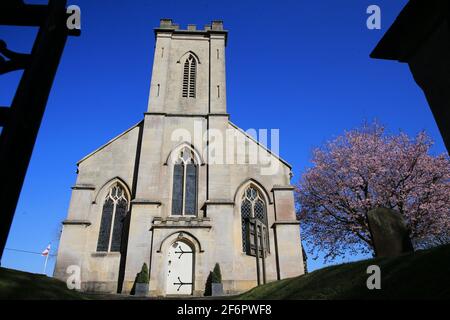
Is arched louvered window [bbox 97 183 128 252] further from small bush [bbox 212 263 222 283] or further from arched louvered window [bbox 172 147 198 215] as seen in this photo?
small bush [bbox 212 263 222 283]

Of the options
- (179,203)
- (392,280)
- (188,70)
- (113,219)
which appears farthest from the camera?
(188,70)

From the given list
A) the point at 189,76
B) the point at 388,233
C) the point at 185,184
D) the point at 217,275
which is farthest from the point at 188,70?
the point at 388,233

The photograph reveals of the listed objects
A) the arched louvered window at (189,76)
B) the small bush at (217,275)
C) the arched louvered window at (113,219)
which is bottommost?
the small bush at (217,275)

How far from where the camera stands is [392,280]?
4.60m

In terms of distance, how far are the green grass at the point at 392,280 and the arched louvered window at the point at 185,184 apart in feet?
36.5

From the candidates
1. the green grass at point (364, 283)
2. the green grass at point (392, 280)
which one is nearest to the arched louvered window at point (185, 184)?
the green grass at point (392, 280)

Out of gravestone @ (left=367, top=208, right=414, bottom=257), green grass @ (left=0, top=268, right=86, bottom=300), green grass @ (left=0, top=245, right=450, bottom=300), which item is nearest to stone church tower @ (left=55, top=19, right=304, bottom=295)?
gravestone @ (left=367, top=208, right=414, bottom=257)

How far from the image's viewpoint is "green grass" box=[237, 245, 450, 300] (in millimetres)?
3830

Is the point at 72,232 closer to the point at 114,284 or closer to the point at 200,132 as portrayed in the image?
the point at 114,284

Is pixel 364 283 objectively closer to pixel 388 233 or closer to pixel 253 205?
pixel 388 233

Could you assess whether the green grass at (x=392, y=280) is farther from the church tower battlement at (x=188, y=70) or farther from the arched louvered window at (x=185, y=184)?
the church tower battlement at (x=188, y=70)

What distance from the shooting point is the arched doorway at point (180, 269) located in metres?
15.1

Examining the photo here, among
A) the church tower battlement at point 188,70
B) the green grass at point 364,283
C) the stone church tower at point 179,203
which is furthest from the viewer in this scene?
the church tower battlement at point 188,70

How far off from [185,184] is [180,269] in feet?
Result: 16.5
